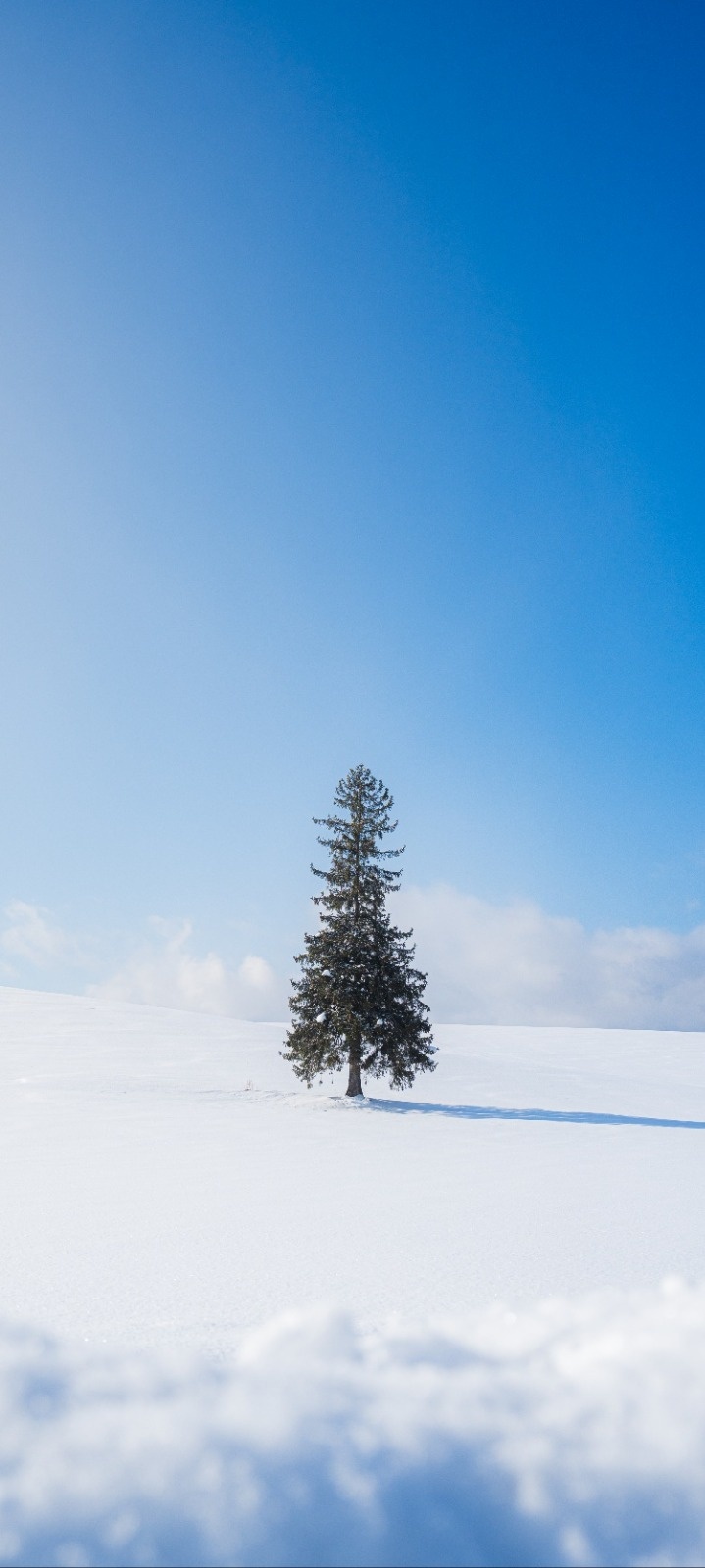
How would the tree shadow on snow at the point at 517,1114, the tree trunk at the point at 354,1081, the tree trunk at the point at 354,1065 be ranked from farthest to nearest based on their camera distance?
the tree trunk at the point at 354,1081, the tree trunk at the point at 354,1065, the tree shadow on snow at the point at 517,1114

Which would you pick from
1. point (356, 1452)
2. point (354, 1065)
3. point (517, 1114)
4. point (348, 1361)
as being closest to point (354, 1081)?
point (354, 1065)

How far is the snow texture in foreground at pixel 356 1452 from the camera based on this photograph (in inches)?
59.3

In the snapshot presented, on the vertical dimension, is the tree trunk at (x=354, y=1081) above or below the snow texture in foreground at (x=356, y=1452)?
below

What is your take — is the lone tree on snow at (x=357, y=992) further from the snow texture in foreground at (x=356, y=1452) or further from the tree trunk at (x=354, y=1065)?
the snow texture in foreground at (x=356, y=1452)

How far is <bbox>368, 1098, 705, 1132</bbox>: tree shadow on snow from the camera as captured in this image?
674 inches

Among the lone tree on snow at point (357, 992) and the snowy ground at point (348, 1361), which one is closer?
the snowy ground at point (348, 1361)

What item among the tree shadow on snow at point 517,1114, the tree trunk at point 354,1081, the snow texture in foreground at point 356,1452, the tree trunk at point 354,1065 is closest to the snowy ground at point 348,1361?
the snow texture in foreground at point 356,1452

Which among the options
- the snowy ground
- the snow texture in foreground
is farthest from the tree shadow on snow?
the snow texture in foreground

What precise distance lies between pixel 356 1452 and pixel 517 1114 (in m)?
18.1

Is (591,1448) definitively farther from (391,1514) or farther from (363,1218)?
→ (363,1218)

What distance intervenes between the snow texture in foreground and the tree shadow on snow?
51.7 feet

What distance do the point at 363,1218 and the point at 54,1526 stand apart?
16.1 ft

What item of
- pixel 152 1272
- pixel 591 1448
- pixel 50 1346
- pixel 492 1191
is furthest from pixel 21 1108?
pixel 591 1448

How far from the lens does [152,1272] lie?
4199 mm
